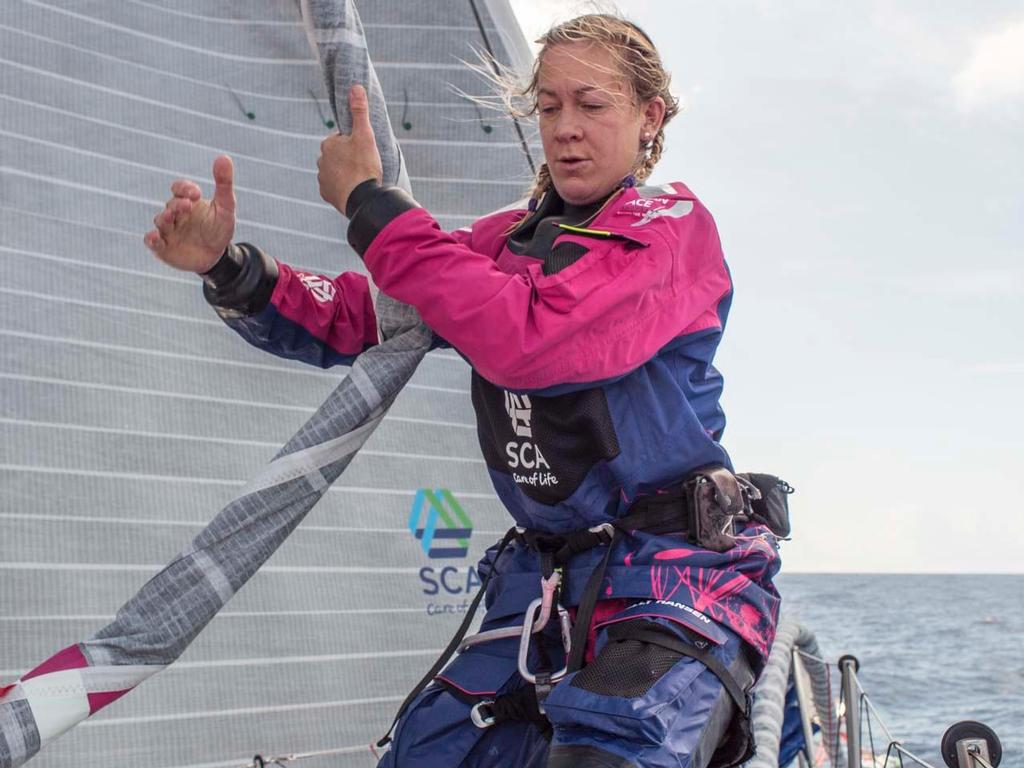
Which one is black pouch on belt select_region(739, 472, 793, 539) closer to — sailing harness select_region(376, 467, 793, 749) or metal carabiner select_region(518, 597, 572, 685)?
sailing harness select_region(376, 467, 793, 749)

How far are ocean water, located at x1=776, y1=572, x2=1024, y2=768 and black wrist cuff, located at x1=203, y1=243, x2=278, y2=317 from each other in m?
1.12

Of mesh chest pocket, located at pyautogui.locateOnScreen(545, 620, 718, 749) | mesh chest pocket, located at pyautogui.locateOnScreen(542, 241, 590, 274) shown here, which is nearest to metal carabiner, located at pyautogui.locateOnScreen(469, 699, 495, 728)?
mesh chest pocket, located at pyautogui.locateOnScreen(545, 620, 718, 749)

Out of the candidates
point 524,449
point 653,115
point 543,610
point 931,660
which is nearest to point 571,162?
point 653,115

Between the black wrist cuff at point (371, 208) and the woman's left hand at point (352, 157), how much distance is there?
0.02 metres

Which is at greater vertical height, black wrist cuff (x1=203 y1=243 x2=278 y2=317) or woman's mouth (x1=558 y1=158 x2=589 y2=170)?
woman's mouth (x1=558 y1=158 x2=589 y2=170)

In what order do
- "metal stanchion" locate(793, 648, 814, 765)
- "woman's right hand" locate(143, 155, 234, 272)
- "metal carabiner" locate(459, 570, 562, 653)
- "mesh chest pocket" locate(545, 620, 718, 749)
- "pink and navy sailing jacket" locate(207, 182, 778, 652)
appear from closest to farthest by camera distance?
"mesh chest pocket" locate(545, 620, 718, 749) < "pink and navy sailing jacket" locate(207, 182, 778, 652) < "metal carabiner" locate(459, 570, 562, 653) < "woman's right hand" locate(143, 155, 234, 272) < "metal stanchion" locate(793, 648, 814, 765)

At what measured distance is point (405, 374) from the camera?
1.79 metres

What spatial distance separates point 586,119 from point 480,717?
878mm

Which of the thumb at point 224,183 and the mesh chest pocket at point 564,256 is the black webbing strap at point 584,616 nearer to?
the mesh chest pocket at point 564,256

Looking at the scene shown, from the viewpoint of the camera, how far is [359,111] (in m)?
1.68

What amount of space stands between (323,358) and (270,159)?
1025 millimetres

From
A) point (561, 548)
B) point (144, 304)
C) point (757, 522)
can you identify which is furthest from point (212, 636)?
point (757, 522)

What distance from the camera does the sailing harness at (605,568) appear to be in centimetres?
164

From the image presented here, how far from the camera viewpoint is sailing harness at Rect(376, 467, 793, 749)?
164 centimetres
